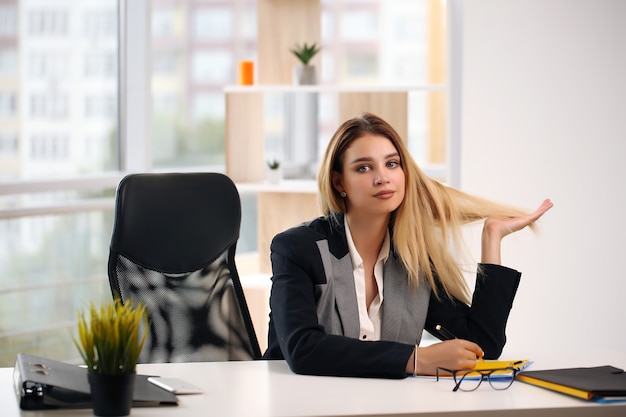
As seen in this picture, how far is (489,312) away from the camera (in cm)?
241

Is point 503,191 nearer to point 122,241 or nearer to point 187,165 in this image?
point 187,165

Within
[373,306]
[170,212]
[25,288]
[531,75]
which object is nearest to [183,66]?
[25,288]

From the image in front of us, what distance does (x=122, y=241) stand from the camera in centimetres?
257

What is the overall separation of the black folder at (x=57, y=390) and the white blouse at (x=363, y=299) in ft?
2.18

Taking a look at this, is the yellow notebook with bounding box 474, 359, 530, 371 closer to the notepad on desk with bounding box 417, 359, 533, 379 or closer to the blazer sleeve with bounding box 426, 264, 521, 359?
the notepad on desk with bounding box 417, 359, 533, 379

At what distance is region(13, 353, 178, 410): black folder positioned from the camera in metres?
1.74

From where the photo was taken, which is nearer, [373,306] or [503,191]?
[373,306]

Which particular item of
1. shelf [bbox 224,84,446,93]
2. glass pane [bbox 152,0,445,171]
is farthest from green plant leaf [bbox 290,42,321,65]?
glass pane [bbox 152,0,445,171]


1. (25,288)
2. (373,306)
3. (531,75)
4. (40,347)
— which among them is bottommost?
(40,347)

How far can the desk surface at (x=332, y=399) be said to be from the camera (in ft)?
5.78

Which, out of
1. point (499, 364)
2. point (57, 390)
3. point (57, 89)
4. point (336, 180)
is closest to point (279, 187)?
point (57, 89)

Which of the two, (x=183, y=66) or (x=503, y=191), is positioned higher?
(x=183, y=66)

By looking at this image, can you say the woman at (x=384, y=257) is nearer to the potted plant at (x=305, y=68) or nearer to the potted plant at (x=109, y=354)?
the potted plant at (x=109, y=354)

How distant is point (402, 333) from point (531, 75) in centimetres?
214
